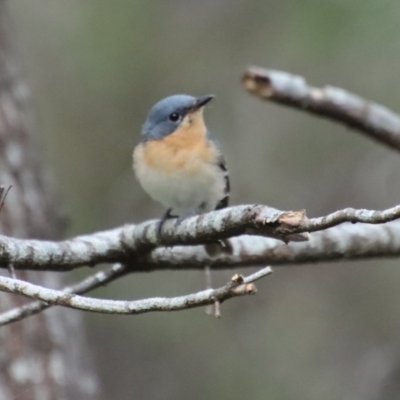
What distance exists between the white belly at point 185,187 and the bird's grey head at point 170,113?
0.26 meters

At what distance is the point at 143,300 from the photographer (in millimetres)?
2828

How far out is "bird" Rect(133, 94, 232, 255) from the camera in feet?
17.0

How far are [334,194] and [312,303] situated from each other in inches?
45.3

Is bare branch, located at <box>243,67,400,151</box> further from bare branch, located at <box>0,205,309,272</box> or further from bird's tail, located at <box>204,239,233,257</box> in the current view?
bare branch, located at <box>0,205,309,272</box>

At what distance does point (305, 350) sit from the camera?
8031 millimetres

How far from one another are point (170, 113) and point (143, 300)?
272 cm

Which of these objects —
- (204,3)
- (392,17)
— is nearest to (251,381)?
(392,17)

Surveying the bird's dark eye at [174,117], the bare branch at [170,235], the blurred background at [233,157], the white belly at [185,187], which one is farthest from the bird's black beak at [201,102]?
the blurred background at [233,157]

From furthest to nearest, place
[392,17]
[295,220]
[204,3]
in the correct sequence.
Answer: [204,3] → [392,17] → [295,220]

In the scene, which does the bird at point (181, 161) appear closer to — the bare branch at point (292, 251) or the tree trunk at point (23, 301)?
the bare branch at point (292, 251)

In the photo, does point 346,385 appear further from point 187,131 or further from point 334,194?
point 187,131

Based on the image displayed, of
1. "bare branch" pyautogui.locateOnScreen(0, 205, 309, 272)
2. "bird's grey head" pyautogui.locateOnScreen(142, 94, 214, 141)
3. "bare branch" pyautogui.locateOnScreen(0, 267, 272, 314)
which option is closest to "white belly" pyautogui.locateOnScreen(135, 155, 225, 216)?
"bird's grey head" pyautogui.locateOnScreen(142, 94, 214, 141)

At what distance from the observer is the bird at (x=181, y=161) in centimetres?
517

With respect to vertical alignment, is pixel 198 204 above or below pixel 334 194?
below
